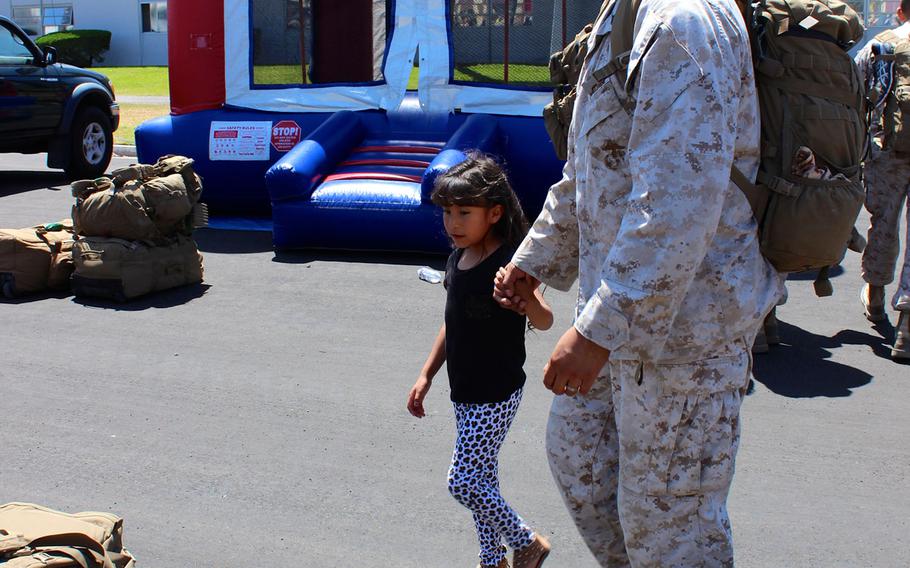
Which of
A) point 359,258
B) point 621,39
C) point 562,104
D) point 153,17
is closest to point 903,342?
point 562,104

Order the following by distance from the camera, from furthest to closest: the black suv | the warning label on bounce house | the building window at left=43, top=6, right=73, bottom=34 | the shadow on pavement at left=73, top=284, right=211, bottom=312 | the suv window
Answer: the building window at left=43, top=6, right=73, bottom=34 < the suv window < the black suv < the warning label on bounce house < the shadow on pavement at left=73, top=284, right=211, bottom=312

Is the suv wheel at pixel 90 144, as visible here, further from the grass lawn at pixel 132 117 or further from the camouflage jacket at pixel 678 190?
the camouflage jacket at pixel 678 190

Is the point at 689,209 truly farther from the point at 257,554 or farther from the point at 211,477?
the point at 211,477

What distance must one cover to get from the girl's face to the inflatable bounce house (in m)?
4.82

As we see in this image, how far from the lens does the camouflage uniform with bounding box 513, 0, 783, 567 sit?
210 centimetres

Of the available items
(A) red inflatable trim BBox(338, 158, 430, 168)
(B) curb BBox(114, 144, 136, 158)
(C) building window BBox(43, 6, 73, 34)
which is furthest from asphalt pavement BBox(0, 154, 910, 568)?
(C) building window BBox(43, 6, 73, 34)

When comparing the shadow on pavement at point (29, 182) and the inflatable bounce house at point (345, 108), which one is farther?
the shadow on pavement at point (29, 182)

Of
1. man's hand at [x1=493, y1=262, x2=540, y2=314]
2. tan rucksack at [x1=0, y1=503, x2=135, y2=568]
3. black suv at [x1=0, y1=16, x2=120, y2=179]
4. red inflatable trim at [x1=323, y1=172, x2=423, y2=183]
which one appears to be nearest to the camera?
man's hand at [x1=493, y1=262, x2=540, y2=314]

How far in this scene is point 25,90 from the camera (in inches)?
461

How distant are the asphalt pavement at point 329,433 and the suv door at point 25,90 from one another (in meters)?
5.36

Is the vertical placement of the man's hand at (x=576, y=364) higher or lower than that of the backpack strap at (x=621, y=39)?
lower

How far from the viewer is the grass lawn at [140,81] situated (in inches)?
934

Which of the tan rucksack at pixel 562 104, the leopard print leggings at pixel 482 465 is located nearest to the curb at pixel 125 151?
the tan rucksack at pixel 562 104

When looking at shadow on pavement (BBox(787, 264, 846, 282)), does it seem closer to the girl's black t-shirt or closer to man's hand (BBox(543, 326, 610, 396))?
the girl's black t-shirt
